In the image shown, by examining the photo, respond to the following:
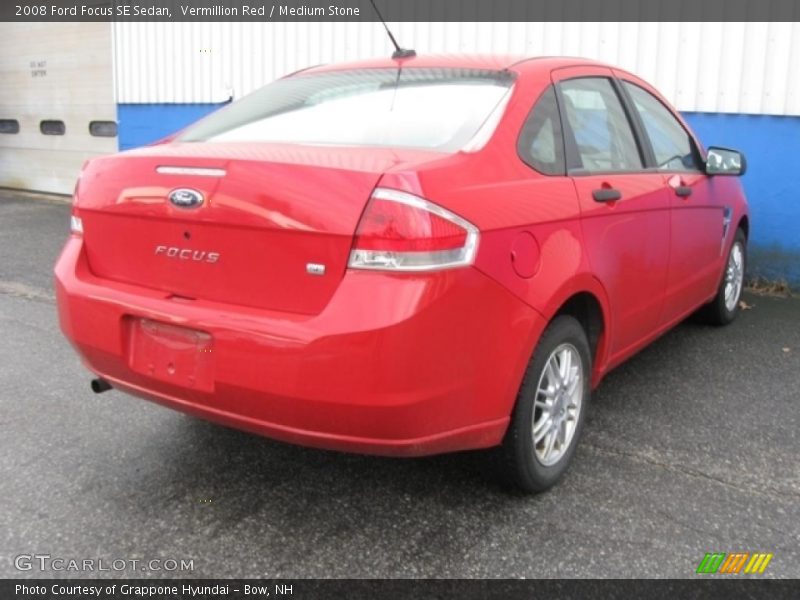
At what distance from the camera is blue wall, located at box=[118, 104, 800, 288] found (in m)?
5.99

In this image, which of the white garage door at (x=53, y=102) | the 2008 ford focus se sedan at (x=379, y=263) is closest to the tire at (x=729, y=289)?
the 2008 ford focus se sedan at (x=379, y=263)

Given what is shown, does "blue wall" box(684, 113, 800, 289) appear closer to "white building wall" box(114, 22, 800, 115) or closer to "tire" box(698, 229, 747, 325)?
"white building wall" box(114, 22, 800, 115)

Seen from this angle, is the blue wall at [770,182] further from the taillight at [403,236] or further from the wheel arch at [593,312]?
the taillight at [403,236]

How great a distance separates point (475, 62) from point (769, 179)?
3.99m

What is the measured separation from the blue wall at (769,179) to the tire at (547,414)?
3901 mm

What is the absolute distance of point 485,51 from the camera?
22.4 ft

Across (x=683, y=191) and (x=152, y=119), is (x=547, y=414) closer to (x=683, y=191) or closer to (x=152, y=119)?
(x=683, y=191)

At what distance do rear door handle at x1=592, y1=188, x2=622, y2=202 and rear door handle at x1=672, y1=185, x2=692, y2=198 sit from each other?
2.43ft

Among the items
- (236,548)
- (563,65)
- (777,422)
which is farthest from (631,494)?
(563,65)

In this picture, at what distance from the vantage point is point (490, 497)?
2830mm

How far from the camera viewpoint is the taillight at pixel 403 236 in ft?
7.17

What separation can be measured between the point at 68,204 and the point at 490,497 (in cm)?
990

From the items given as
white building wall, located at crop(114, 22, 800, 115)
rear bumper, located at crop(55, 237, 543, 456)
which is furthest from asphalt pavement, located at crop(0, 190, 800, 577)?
white building wall, located at crop(114, 22, 800, 115)
